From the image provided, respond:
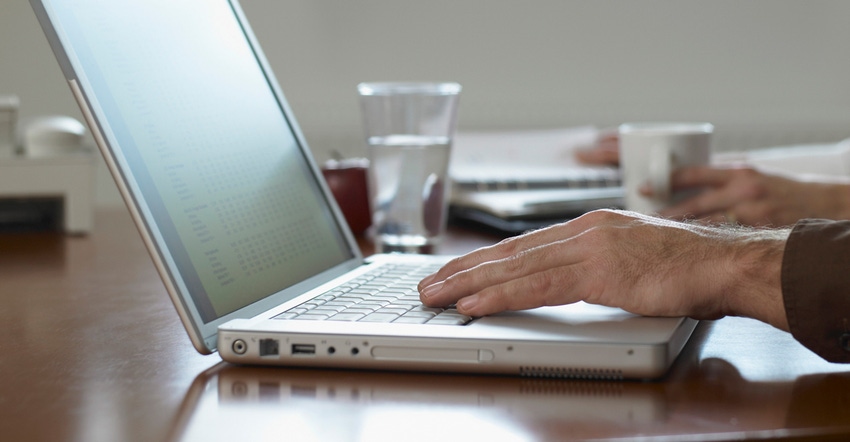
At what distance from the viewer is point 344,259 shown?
93 cm

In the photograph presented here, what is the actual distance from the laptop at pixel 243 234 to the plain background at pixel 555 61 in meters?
1.74

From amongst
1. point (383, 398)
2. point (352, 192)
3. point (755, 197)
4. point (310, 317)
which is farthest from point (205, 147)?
point (755, 197)

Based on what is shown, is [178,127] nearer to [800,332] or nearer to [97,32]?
Answer: [97,32]

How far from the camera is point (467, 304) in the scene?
24.8 inches

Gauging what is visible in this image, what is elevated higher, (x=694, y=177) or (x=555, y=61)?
(x=555, y=61)

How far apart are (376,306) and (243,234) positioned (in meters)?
0.14

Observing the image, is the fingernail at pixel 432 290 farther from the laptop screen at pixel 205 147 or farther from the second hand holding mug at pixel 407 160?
the second hand holding mug at pixel 407 160

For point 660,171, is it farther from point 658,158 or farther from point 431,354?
point 431,354

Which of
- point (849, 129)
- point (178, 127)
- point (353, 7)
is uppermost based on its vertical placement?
point (353, 7)

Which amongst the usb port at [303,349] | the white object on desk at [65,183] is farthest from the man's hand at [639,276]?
the white object on desk at [65,183]

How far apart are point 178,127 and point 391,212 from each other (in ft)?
1.65

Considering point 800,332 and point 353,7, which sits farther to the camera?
point 353,7

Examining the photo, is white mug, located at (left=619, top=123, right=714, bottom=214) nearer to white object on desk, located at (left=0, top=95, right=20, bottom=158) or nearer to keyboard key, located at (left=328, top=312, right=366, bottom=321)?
keyboard key, located at (left=328, top=312, right=366, bottom=321)


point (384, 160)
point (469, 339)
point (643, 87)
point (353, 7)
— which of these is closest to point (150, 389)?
point (469, 339)
